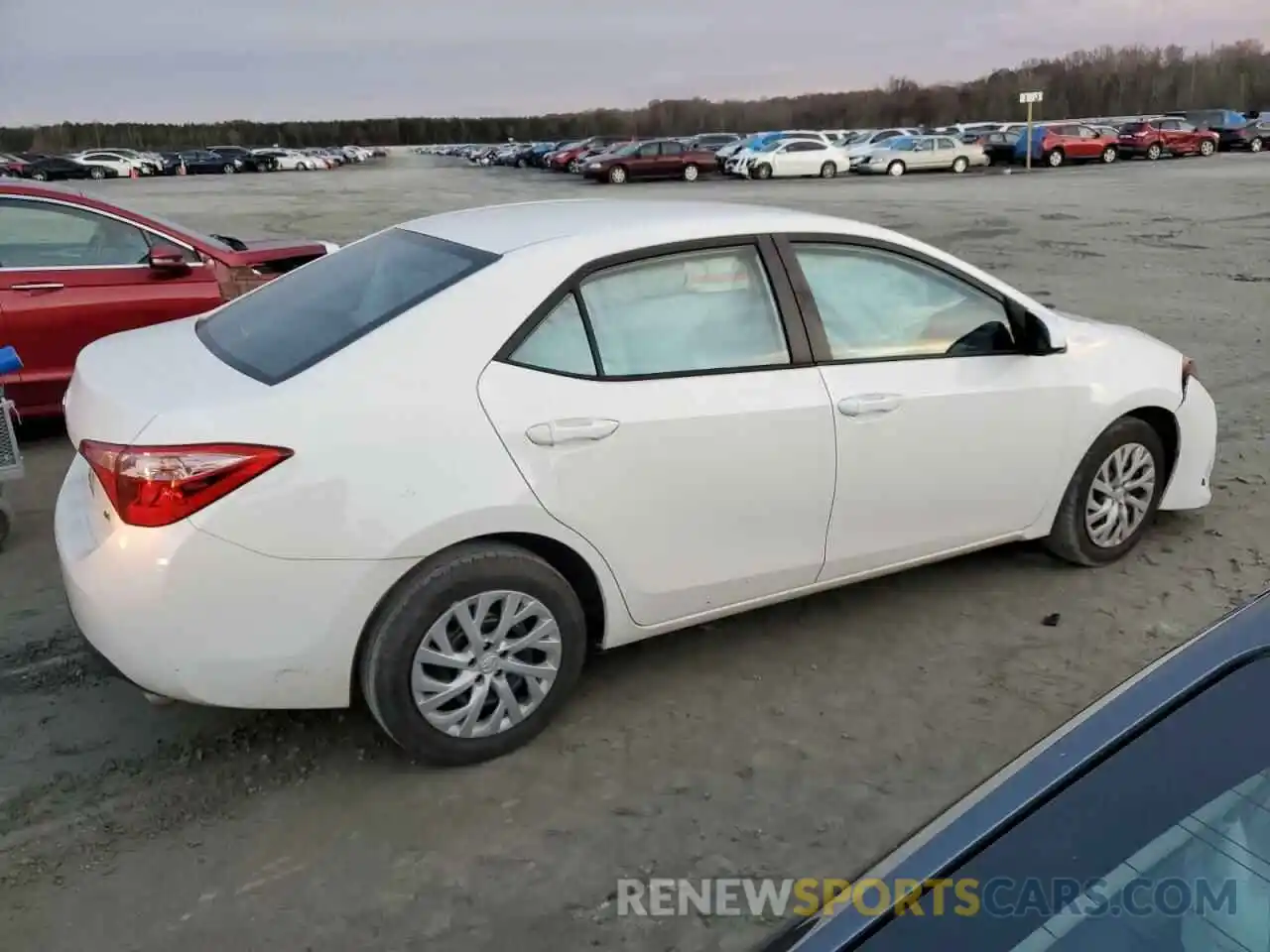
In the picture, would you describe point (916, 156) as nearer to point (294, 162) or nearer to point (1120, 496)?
point (1120, 496)

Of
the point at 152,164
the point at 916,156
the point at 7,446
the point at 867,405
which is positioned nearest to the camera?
the point at 867,405

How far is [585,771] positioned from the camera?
11.1ft

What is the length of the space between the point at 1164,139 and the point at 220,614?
47.4 metres

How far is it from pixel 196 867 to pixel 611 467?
162 cm

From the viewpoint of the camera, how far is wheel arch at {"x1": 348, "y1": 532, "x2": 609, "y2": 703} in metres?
3.13

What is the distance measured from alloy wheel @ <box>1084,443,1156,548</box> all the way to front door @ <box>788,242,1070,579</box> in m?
0.38

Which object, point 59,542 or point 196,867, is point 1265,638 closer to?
point 196,867

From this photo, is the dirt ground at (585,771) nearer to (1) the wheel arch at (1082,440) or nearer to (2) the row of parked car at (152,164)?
(1) the wheel arch at (1082,440)

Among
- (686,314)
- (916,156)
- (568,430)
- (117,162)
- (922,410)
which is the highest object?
(117,162)

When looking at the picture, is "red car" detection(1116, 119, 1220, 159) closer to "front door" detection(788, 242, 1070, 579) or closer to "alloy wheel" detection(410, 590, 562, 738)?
"front door" detection(788, 242, 1070, 579)

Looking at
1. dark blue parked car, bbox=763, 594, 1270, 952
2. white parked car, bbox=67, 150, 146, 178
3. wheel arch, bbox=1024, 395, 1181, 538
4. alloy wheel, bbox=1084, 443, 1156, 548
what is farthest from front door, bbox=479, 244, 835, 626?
white parked car, bbox=67, 150, 146, 178

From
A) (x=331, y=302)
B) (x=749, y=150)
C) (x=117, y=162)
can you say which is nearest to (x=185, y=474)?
(x=331, y=302)

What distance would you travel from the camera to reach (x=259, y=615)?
3.01 meters

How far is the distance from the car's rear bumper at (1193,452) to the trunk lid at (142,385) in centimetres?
383
